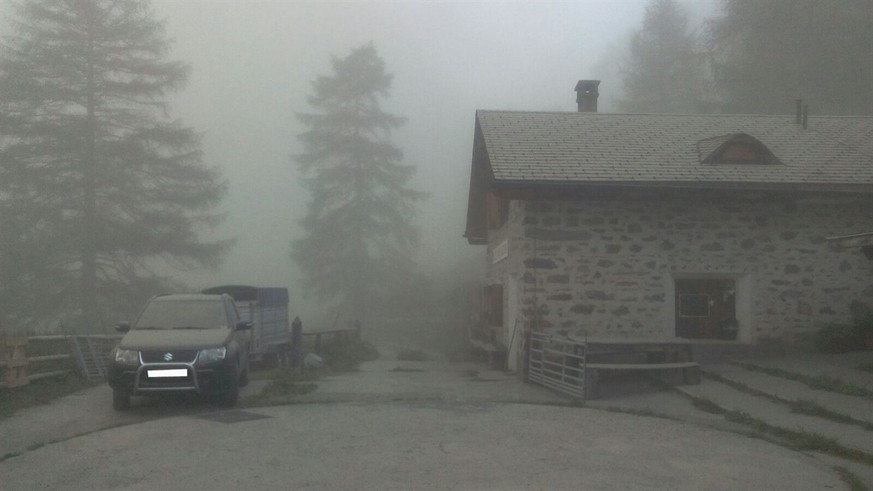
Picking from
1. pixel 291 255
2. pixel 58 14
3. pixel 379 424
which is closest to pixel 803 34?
pixel 291 255

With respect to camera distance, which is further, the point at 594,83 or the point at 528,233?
the point at 594,83

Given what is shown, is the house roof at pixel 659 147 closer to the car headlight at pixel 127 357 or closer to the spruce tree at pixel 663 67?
the car headlight at pixel 127 357

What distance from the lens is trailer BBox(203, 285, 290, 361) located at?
17719 mm

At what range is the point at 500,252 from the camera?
2075 cm

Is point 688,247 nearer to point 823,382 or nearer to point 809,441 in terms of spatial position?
point 823,382

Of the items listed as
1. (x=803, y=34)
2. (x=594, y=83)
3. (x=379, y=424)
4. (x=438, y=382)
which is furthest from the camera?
(x=803, y=34)

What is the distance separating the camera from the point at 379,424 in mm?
9953

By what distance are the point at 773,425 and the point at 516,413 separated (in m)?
3.28

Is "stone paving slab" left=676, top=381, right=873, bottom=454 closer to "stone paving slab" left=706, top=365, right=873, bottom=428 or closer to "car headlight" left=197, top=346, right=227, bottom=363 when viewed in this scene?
"stone paving slab" left=706, top=365, right=873, bottom=428

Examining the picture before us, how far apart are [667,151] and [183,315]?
10.9 meters

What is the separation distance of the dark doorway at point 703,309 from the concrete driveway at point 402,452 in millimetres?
5716

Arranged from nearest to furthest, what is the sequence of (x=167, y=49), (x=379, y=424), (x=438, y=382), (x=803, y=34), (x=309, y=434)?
(x=309, y=434), (x=379, y=424), (x=438, y=382), (x=167, y=49), (x=803, y=34)

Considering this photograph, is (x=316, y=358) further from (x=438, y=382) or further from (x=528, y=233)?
(x=528, y=233)

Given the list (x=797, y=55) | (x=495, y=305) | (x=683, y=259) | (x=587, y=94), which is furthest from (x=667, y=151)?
(x=797, y=55)
